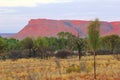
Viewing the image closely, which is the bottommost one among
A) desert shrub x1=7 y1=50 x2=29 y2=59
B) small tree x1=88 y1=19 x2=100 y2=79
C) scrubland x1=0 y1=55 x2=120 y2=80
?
desert shrub x1=7 y1=50 x2=29 y2=59

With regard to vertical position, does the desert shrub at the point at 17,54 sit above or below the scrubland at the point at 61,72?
below

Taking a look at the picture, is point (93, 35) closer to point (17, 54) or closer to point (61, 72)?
point (61, 72)

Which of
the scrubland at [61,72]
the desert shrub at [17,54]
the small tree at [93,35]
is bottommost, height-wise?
the desert shrub at [17,54]

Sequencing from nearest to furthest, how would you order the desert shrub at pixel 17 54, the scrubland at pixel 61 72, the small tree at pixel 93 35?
the scrubland at pixel 61 72, the small tree at pixel 93 35, the desert shrub at pixel 17 54

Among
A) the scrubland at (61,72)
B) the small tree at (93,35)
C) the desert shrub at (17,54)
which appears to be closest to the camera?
the scrubland at (61,72)

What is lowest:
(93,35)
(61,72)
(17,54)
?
(17,54)

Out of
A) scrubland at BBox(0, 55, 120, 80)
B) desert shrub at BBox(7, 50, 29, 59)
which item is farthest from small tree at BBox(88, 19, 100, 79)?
desert shrub at BBox(7, 50, 29, 59)

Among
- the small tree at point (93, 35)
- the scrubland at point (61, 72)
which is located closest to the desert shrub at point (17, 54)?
the scrubland at point (61, 72)

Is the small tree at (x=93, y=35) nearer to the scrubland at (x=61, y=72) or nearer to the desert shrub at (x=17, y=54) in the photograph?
the scrubland at (x=61, y=72)

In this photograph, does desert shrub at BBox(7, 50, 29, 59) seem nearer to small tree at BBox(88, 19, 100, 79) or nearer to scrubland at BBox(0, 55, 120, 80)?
scrubland at BBox(0, 55, 120, 80)

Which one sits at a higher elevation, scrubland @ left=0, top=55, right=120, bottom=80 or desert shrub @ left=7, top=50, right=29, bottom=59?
scrubland @ left=0, top=55, right=120, bottom=80

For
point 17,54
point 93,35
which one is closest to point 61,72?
point 93,35

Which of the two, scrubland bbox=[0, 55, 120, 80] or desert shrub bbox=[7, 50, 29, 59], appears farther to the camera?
desert shrub bbox=[7, 50, 29, 59]

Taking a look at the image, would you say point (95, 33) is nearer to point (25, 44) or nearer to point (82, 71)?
point (82, 71)
